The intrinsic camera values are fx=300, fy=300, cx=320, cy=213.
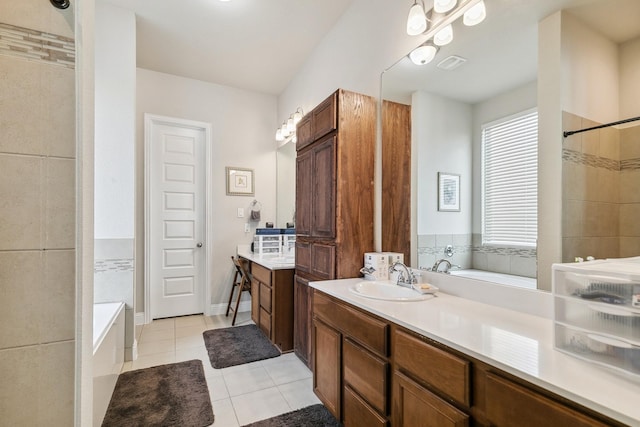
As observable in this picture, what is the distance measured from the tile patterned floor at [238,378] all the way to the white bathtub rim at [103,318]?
1.77ft

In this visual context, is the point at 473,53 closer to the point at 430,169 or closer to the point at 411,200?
the point at 430,169

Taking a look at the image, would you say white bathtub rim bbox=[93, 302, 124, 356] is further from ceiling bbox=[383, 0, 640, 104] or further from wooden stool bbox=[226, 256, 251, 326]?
ceiling bbox=[383, 0, 640, 104]

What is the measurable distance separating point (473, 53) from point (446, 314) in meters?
1.36

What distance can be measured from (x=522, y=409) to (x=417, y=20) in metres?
1.91

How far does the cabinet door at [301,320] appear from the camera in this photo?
241 cm

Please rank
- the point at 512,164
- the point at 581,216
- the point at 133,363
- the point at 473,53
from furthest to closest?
1. the point at 133,363
2. the point at 473,53
3. the point at 512,164
4. the point at 581,216

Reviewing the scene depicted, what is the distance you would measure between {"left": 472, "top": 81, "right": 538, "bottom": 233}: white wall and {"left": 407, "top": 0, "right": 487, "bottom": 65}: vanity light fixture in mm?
444

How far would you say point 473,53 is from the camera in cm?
161

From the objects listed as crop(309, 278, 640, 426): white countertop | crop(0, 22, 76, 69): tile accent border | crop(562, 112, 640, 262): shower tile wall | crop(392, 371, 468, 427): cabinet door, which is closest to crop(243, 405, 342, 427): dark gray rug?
crop(392, 371, 468, 427): cabinet door

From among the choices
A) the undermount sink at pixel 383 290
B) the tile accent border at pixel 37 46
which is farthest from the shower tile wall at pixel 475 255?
the tile accent border at pixel 37 46

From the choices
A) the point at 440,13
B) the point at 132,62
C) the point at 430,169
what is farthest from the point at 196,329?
the point at 440,13

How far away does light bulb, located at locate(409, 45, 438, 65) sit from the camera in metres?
1.82

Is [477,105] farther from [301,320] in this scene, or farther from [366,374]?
[301,320]

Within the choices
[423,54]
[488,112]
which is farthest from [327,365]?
[423,54]
